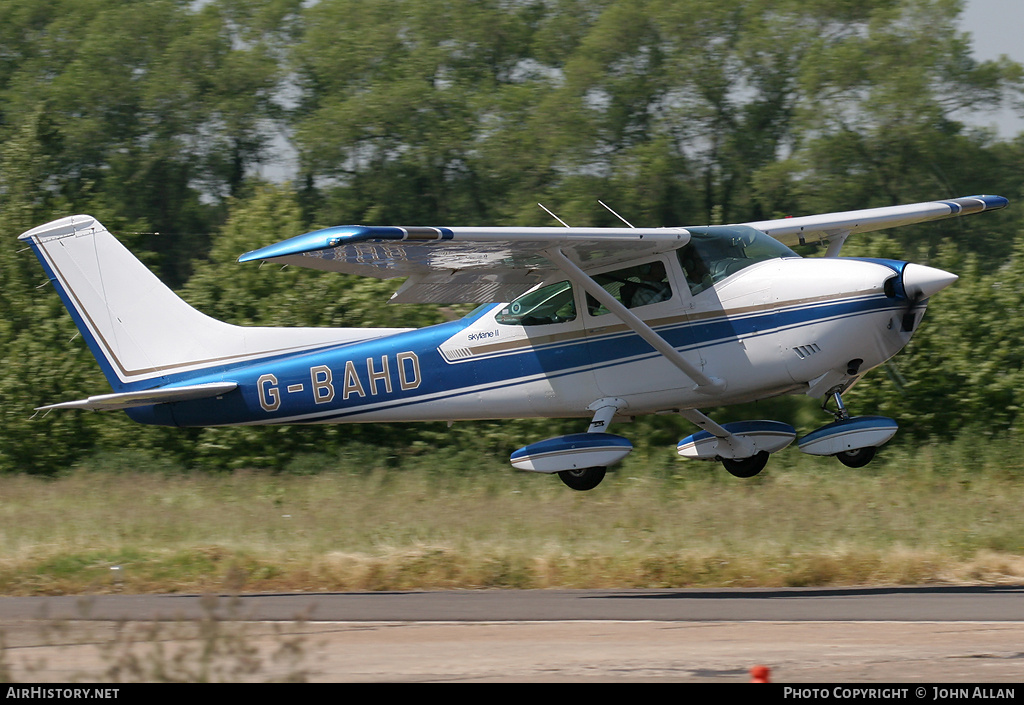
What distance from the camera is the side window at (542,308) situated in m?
11.7

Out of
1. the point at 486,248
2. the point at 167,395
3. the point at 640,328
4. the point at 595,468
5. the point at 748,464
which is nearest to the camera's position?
the point at 486,248

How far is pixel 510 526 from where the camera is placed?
1444cm

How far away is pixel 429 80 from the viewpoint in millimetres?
33656

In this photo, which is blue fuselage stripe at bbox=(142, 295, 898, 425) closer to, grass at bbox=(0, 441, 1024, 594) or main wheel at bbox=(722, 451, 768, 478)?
grass at bbox=(0, 441, 1024, 594)

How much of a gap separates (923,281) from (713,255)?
192 centimetres

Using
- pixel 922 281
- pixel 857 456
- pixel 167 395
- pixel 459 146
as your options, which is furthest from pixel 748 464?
pixel 459 146

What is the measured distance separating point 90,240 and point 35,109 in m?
22.5

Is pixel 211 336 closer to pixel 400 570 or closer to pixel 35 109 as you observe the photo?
pixel 400 570

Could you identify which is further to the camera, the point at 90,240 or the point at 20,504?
the point at 20,504

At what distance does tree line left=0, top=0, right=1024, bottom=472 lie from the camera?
20969 mm

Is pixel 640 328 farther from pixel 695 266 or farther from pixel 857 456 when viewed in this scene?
pixel 857 456

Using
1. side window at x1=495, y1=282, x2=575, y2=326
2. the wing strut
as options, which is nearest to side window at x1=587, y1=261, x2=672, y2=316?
the wing strut

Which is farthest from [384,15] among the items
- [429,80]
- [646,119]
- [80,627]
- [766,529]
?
[80,627]

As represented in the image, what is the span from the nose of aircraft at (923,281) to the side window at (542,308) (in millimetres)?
3174
